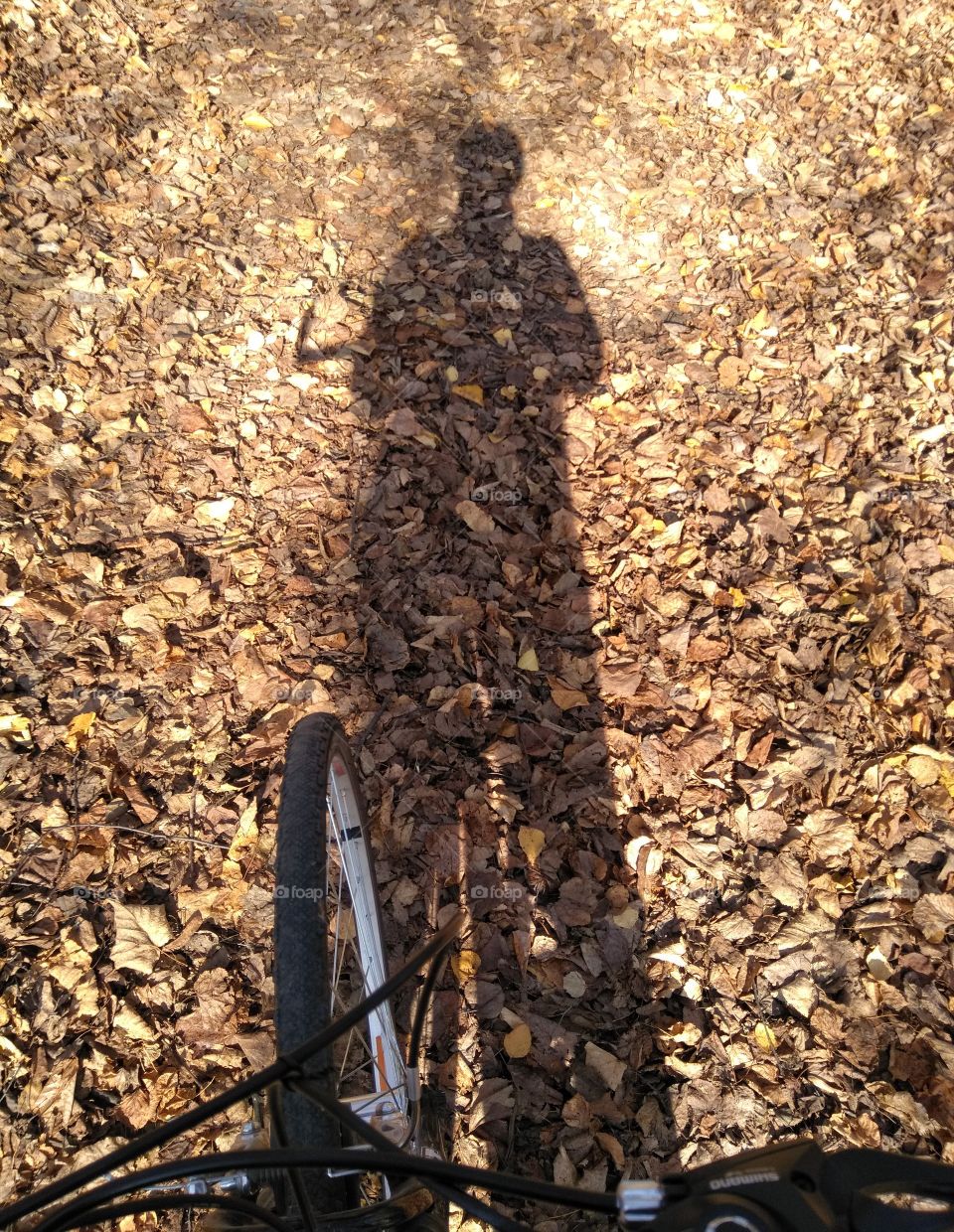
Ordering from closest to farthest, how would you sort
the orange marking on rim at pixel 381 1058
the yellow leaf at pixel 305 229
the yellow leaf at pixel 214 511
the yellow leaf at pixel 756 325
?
the orange marking on rim at pixel 381 1058 → the yellow leaf at pixel 214 511 → the yellow leaf at pixel 756 325 → the yellow leaf at pixel 305 229

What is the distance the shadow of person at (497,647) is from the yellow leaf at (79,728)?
3.77 ft

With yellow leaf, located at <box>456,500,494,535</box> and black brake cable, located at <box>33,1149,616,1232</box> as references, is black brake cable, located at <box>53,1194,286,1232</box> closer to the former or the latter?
black brake cable, located at <box>33,1149,616,1232</box>

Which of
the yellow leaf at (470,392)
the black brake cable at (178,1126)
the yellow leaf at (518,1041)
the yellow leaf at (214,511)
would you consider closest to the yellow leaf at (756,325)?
the yellow leaf at (470,392)

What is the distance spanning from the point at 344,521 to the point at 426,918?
75.1 inches

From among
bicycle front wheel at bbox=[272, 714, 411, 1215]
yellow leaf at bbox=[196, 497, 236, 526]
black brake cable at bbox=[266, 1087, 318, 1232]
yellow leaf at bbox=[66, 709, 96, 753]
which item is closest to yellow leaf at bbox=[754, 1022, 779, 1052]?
bicycle front wheel at bbox=[272, 714, 411, 1215]

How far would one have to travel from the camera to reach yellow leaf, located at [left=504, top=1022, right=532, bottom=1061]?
261 centimetres

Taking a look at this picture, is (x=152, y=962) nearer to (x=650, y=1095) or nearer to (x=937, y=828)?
(x=650, y=1095)

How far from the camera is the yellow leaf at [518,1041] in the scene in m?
2.61

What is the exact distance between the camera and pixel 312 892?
5.61 feet

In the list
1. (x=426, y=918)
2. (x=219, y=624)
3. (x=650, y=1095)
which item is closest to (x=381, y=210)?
(x=219, y=624)

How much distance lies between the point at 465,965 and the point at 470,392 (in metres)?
2.94

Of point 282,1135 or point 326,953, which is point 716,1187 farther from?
point 326,953

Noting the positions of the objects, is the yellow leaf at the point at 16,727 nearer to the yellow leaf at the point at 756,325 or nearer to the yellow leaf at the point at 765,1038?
the yellow leaf at the point at 765,1038

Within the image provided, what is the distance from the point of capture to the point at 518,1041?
263cm
